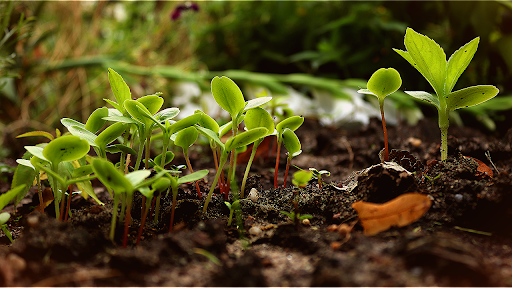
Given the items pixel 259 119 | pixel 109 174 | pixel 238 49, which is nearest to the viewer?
pixel 109 174

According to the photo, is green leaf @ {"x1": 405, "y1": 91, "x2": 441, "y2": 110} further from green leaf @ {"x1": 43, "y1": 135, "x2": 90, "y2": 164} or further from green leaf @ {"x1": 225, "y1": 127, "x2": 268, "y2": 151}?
green leaf @ {"x1": 43, "y1": 135, "x2": 90, "y2": 164}

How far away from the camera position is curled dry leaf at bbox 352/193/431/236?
1.84 feet

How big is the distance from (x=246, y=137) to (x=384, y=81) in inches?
11.5

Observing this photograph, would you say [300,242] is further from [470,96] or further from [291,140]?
[470,96]

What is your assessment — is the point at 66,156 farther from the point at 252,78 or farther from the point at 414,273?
the point at 252,78

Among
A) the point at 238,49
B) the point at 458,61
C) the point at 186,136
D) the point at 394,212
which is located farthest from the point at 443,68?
the point at 238,49

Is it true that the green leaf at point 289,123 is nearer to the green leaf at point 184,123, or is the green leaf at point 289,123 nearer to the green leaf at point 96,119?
the green leaf at point 184,123

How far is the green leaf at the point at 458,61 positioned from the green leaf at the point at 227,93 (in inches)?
16.3

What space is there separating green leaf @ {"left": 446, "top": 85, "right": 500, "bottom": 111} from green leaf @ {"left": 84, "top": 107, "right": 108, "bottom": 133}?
69 cm

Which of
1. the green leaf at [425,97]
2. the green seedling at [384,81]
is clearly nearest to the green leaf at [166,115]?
the green seedling at [384,81]

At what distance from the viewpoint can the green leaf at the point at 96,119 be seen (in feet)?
2.25

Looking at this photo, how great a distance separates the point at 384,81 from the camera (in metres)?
0.68

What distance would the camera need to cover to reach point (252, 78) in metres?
1.78

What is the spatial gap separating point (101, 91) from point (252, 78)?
1.05 metres
